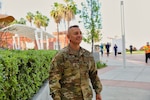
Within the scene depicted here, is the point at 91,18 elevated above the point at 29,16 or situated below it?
below

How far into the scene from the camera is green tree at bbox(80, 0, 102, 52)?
55.7 feet

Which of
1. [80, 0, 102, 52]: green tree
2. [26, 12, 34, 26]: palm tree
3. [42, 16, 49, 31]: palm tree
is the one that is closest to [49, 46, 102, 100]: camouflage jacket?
[80, 0, 102, 52]: green tree

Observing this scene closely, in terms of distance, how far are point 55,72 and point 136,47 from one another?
39395mm

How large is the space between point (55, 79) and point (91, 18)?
14601mm

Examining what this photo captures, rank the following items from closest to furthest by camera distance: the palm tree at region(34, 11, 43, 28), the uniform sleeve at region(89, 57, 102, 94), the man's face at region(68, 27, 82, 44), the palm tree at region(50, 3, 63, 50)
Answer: the man's face at region(68, 27, 82, 44) → the uniform sleeve at region(89, 57, 102, 94) → the palm tree at region(50, 3, 63, 50) → the palm tree at region(34, 11, 43, 28)

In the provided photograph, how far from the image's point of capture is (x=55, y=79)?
2.67 m

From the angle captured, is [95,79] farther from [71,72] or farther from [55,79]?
[55,79]

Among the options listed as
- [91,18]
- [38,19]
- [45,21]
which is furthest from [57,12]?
[91,18]

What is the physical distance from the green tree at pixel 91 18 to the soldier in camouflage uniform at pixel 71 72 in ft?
46.5

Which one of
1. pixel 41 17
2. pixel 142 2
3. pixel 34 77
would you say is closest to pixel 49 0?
pixel 41 17

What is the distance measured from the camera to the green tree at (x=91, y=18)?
668 inches

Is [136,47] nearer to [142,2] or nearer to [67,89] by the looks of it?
[142,2]

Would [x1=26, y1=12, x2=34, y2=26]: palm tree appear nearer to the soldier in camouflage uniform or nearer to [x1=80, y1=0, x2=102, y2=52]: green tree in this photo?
[x1=80, y1=0, x2=102, y2=52]: green tree

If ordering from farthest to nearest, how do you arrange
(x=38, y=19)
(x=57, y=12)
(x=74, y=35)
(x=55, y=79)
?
(x=38, y=19) → (x=57, y=12) → (x=74, y=35) → (x=55, y=79)
